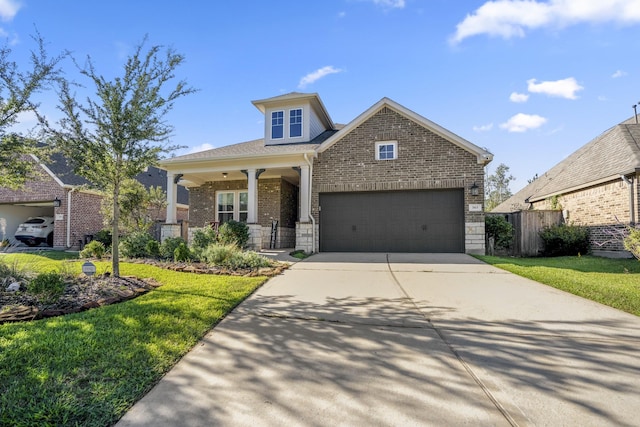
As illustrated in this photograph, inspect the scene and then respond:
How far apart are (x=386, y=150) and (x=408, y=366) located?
971 centimetres

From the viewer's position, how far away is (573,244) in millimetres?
11039

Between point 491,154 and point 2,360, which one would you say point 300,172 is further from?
point 2,360

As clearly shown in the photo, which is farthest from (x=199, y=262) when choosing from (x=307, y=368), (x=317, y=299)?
(x=307, y=368)

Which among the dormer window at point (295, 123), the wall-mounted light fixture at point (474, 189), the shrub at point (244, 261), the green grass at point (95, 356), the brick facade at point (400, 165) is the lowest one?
the green grass at point (95, 356)

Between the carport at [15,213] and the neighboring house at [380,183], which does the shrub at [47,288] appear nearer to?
the neighboring house at [380,183]

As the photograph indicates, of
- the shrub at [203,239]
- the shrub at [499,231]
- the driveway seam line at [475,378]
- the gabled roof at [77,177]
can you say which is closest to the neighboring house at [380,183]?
the shrub at [499,231]

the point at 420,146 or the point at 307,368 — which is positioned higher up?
the point at 420,146

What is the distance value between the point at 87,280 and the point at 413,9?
8.76m

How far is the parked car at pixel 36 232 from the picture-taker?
50.2 ft

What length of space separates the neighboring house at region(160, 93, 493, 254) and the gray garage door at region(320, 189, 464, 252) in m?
0.03

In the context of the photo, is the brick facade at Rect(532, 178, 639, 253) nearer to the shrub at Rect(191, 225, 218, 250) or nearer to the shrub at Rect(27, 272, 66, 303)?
the shrub at Rect(191, 225, 218, 250)

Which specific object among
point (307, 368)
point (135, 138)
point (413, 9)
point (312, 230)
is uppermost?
point (413, 9)

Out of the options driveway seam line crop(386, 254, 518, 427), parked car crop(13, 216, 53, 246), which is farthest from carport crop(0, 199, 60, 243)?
driveway seam line crop(386, 254, 518, 427)

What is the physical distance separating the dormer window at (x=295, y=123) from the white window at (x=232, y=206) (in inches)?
135
